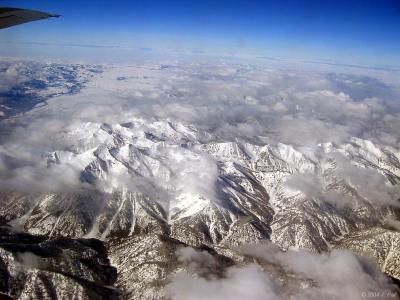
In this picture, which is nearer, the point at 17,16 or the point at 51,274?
the point at 17,16

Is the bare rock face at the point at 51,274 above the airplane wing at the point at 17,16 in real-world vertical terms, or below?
below

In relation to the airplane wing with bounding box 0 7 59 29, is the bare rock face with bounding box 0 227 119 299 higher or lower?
lower

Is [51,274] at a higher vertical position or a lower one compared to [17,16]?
lower

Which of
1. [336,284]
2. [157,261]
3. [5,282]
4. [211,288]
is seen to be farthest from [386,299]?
[5,282]

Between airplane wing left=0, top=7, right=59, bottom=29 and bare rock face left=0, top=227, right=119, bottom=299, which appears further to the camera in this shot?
bare rock face left=0, top=227, right=119, bottom=299

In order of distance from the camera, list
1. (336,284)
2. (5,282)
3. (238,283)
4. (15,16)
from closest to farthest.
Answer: (15,16), (5,282), (238,283), (336,284)

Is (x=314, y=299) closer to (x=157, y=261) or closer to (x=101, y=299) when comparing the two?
(x=157, y=261)

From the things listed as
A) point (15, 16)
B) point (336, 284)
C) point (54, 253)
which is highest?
point (15, 16)

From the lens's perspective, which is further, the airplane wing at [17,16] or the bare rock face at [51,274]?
the bare rock face at [51,274]
